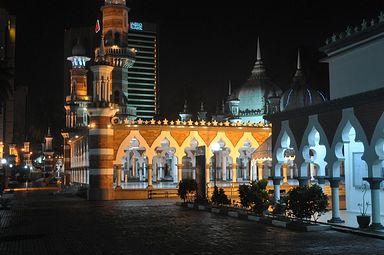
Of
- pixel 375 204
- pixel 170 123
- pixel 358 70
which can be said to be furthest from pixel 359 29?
pixel 170 123

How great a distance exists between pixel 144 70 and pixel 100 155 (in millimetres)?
89445

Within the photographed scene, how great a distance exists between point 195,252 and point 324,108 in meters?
8.98

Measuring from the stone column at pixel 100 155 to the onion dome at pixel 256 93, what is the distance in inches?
773

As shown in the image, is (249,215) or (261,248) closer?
(261,248)

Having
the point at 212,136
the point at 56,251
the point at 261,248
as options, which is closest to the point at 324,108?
the point at 261,248

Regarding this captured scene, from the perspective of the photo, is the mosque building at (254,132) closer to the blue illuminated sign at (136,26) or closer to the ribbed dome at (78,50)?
the ribbed dome at (78,50)

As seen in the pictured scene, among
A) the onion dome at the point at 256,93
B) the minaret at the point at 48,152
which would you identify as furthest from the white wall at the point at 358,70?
the minaret at the point at 48,152

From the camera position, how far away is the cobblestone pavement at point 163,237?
1352 centimetres

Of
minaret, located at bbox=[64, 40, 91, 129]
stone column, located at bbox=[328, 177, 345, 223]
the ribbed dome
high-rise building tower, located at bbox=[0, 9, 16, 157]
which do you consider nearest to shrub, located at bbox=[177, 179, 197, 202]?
stone column, located at bbox=[328, 177, 345, 223]

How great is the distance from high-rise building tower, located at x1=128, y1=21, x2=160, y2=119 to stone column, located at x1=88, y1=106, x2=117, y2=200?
82843 millimetres

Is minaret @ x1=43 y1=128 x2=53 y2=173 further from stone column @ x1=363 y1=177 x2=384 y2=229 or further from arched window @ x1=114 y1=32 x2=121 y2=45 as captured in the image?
stone column @ x1=363 y1=177 x2=384 y2=229

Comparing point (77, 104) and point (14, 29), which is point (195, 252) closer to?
point (77, 104)

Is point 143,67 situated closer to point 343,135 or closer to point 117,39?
point 117,39

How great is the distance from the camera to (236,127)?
39062 millimetres
